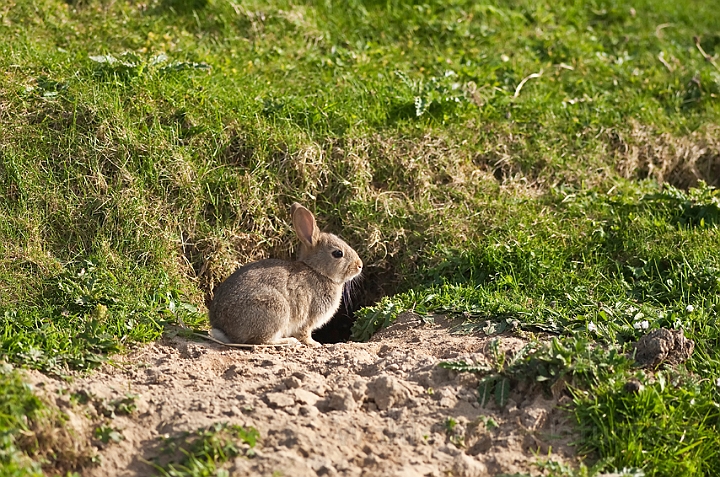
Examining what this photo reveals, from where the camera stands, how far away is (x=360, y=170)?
716cm

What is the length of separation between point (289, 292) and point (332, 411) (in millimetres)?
1569

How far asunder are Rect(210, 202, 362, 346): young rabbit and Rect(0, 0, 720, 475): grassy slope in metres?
0.37

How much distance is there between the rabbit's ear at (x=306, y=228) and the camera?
644cm

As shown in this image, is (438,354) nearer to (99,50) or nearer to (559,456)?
(559,456)

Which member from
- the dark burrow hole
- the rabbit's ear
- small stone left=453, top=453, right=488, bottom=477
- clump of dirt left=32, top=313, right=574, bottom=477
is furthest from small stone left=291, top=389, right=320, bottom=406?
the dark burrow hole

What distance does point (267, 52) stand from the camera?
8188 mm

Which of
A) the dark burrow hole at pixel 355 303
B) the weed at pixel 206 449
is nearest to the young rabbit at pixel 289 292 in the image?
the dark burrow hole at pixel 355 303

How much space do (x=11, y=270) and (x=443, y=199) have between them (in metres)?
3.29

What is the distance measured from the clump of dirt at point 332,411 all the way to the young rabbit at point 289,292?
0.33 m

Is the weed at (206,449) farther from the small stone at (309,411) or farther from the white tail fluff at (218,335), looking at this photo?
the white tail fluff at (218,335)

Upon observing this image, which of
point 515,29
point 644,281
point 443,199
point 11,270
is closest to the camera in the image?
point 11,270

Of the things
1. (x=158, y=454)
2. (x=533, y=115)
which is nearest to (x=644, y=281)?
(x=533, y=115)

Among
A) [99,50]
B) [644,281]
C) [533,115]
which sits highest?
[99,50]

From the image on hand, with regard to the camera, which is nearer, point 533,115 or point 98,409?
point 98,409
